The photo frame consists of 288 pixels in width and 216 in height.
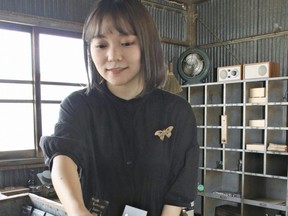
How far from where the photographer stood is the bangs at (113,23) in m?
0.87

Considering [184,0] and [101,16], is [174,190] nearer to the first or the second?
[101,16]

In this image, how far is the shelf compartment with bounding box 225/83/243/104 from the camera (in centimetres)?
459

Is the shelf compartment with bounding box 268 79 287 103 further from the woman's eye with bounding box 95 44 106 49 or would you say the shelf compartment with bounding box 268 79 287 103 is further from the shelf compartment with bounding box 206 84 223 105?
the woman's eye with bounding box 95 44 106 49

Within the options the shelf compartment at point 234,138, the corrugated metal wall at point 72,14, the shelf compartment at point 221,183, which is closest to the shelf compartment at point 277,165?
the shelf compartment at point 234,138

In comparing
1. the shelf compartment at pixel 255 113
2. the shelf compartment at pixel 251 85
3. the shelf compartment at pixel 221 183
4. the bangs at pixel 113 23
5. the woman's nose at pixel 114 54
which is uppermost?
the bangs at pixel 113 23

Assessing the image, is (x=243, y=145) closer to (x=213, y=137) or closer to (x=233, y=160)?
(x=233, y=160)

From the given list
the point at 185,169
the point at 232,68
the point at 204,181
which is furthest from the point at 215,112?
the point at 185,169

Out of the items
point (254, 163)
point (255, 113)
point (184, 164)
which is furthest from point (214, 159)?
point (184, 164)

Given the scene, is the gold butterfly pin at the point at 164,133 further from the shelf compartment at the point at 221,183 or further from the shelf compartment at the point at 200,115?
the shelf compartment at the point at 200,115

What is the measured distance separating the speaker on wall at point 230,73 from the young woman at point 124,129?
3.54 m

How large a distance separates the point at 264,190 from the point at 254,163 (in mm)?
458

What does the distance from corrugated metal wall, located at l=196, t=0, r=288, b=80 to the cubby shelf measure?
555 mm

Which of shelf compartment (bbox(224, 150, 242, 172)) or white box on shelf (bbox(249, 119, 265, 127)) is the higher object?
white box on shelf (bbox(249, 119, 265, 127))

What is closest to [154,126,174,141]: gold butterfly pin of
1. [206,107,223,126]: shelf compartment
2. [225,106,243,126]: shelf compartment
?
[225,106,243,126]: shelf compartment
